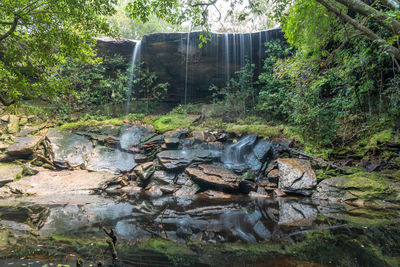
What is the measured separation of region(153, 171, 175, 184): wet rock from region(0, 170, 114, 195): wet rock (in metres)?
1.61

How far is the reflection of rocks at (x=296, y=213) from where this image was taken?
3.77m

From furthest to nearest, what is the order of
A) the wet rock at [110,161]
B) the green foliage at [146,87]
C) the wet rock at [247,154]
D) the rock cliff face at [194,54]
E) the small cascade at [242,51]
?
the green foliage at [146,87] → the small cascade at [242,51] → the rock cliff face at [194,54] → the wet rock at [110,161] → the wet rock at [247,154]

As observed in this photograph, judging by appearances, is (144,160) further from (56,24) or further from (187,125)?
(56,24)

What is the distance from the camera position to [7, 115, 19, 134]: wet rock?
9978mm

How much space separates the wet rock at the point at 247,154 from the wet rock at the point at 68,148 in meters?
6.04

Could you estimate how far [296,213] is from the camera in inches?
Result: 171

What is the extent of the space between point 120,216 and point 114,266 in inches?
87.6

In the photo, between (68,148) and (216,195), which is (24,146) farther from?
(216,195)

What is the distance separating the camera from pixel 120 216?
4.26 metres

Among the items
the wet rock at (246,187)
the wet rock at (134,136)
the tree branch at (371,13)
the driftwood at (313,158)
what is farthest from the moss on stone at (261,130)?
the tree branch at (371,13)

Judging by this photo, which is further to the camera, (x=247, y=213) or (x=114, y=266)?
(x=247, y=213)

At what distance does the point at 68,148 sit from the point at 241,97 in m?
9.65

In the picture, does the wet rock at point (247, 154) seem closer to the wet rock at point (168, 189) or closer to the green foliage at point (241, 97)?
the wet rock at point (168, 189)

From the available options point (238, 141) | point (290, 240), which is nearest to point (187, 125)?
point (238, 141)
